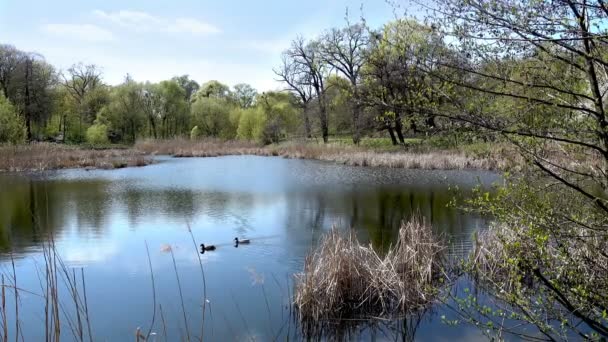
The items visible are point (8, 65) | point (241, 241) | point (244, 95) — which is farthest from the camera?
point (244, 95)

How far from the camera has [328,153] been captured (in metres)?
26.4

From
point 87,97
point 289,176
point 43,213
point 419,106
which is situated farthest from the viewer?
point 87,97

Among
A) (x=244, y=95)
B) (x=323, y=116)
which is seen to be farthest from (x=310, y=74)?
(x=244, y=95)

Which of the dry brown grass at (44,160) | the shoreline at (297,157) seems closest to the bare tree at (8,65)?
the shoreline at (297,157)

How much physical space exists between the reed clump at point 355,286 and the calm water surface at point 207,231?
0.94 feet

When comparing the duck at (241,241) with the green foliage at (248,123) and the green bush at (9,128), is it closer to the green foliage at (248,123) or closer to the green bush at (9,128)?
the green bush at (9,128)

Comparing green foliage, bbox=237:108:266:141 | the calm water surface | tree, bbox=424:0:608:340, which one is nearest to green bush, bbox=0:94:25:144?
the calm water surface

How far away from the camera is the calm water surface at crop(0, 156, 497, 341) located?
5.14 metres

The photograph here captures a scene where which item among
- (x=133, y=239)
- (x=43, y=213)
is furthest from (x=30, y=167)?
(x=133, y=239)

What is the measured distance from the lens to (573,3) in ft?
6.99

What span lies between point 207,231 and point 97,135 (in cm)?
3307

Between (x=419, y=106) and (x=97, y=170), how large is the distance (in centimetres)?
2172

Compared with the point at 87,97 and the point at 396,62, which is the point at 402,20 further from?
the point at 87,97

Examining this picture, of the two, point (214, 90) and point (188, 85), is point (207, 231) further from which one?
point (188, 85)
